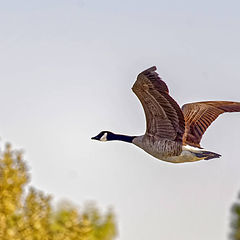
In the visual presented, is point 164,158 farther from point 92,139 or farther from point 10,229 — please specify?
point 10,229

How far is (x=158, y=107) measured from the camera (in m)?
13.8

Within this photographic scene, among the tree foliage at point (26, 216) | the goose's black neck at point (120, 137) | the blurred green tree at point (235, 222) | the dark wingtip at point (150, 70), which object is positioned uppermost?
the blurred green tree at point (235, 222)

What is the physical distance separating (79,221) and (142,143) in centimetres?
207

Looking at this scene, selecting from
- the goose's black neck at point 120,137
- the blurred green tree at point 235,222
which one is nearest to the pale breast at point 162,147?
the goose's black neck at point 120,137

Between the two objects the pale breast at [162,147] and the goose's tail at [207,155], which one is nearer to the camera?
the goose's tail at [207,155]

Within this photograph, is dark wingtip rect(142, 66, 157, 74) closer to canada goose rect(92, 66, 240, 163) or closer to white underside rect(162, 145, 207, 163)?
canada goose rect(92, 66, 240, 163)

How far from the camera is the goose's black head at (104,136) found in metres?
16.1

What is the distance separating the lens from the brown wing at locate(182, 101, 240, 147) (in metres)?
15.3

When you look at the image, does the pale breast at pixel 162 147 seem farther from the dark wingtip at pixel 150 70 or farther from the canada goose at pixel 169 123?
the dark wingtip at pixel 150 70

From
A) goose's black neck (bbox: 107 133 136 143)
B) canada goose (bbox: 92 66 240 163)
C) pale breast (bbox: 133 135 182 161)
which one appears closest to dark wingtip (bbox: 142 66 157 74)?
canada goose (bbox: 92 66 240 163)

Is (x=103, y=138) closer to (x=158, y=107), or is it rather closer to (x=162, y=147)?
(x=162, y=147)

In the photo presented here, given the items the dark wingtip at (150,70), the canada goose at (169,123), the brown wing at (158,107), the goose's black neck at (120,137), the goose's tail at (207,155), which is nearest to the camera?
the dark wingtip at (150,70)

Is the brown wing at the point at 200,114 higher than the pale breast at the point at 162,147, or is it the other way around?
the brown wing at the point at 200,114

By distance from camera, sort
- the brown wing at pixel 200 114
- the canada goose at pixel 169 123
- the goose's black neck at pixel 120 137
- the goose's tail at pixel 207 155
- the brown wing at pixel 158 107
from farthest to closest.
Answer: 1. the goose's black neck at pixel 120 137
2. the brown wing at pixel 200 114
3. the goose's tail at pixel 207 155
4. the canada goose at pixel 169 123
5. the brown wing at pixel 158 107
